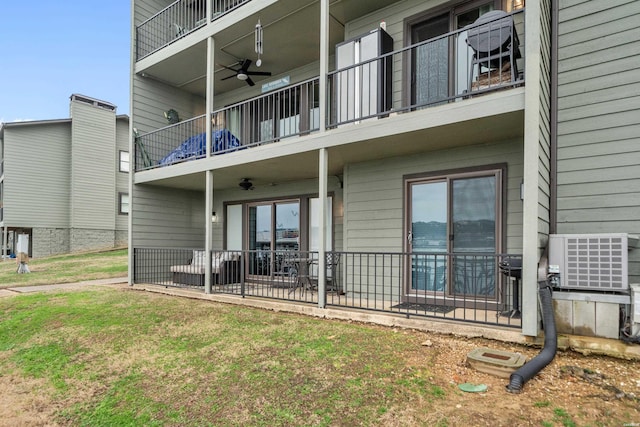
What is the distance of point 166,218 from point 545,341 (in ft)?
27.8

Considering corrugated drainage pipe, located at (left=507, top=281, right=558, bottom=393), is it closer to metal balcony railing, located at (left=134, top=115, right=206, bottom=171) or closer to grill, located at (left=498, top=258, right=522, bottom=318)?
grill, located at (left=498, top=258, right=522, bottom=318)

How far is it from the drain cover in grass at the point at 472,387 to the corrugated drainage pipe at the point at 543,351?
19 centimetres

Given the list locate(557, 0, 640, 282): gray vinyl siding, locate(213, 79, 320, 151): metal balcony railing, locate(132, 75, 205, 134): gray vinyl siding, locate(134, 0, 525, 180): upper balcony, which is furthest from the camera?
locate(132, 75, 205, 134): gray vinyl siding

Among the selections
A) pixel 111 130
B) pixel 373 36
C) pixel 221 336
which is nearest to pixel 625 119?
pixel 373 36

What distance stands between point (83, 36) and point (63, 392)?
47.4 meters

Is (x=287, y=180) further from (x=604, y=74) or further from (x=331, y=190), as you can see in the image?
(x=604, y=74)

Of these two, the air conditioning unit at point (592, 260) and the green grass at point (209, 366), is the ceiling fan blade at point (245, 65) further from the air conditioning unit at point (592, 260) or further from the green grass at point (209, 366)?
the air conditioning unit at point (592, 260)

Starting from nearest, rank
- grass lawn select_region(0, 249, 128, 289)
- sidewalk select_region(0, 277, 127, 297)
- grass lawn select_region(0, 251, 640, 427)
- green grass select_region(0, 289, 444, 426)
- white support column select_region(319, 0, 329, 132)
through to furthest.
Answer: grass lawn select_region(0, 251, 640, 427) → green grass select_region(0, 289, 444, 426) → white support column select_region(319, 0, 329, 132) → sidewalk select_region(0, 277, 127, 297) → grass lawn select_region(0, 249, 128, 289)

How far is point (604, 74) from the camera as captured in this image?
4566 mm

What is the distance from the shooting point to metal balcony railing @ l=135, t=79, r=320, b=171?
7.85 metres

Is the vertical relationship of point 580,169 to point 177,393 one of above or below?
above

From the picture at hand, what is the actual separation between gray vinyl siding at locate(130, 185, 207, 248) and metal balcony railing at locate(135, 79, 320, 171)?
797 mm

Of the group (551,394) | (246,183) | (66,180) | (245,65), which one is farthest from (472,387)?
(66,180)

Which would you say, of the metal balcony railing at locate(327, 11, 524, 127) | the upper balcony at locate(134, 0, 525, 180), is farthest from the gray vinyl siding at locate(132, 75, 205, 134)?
the metal balcony railing at locate(327, 11, 524, 127)
